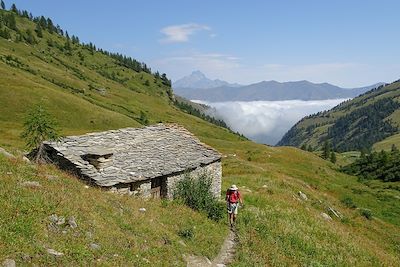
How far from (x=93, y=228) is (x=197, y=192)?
36.4 feet

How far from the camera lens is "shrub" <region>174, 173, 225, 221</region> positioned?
84.4 feet

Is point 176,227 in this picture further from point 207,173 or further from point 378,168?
point 378,168

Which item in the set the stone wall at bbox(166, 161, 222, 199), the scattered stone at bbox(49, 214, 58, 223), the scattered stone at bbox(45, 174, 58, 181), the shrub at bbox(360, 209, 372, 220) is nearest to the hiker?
the stone wall at bbox(166, 161, 222, 199)

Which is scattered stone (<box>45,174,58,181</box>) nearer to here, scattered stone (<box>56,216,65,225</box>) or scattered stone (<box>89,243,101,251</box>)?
scattered stone (<box>56,216,65,225</box>)

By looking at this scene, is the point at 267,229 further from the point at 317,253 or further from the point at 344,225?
the point at 344,225

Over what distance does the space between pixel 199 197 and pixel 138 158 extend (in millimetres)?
4931

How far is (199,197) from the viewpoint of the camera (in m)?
26.1

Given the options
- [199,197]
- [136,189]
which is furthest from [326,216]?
[136,189]

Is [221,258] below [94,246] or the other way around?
below

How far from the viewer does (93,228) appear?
1589cm

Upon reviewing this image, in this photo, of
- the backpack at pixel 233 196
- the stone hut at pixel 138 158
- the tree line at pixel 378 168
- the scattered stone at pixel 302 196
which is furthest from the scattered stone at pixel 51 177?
the tree line at pixel 378 168

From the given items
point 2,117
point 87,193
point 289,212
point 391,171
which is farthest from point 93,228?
point 2,117

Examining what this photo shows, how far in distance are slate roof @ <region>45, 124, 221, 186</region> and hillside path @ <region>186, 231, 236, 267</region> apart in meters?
6.71

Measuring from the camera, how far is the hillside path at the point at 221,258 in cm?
1782
